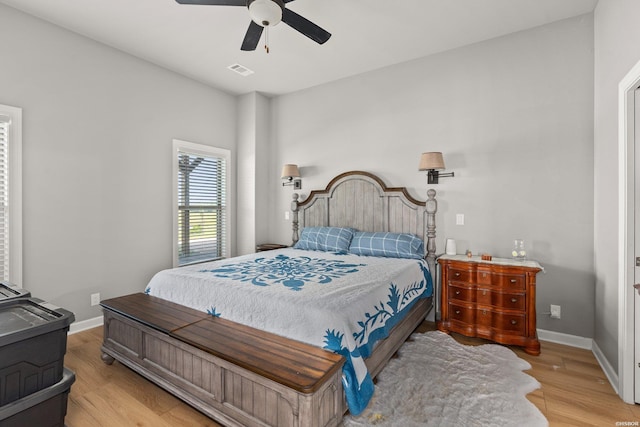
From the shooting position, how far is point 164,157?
3949 mm

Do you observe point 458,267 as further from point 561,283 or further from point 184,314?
point 184,314

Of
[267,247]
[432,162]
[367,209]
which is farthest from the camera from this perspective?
[267,247]

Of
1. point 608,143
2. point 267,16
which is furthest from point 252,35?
point 608,143

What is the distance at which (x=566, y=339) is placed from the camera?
2.92 m

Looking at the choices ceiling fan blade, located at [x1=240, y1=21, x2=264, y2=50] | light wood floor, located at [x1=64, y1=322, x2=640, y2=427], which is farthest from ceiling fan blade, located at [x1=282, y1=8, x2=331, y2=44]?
light wood floor, located at [x1=64, y1=322, x2=640, y2=427]

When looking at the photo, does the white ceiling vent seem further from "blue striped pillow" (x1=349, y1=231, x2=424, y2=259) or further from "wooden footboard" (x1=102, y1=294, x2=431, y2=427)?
"wooden footboard" (x1=102, y1=294, x2=431, y2=427)

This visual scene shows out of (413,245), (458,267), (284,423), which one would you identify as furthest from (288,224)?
(284,423)

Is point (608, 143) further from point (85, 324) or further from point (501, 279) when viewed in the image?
point (85, 324)

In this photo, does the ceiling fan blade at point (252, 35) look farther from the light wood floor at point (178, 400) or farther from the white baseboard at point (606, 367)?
the white baseboard at point (606, 367)

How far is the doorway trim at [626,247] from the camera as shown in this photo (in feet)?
6.65

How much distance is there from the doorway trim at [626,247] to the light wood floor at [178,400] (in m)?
0.21

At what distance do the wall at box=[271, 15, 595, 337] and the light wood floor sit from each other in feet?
2.29

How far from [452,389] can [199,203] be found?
3730 millimetres

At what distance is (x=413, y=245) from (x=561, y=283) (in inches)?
54.7
